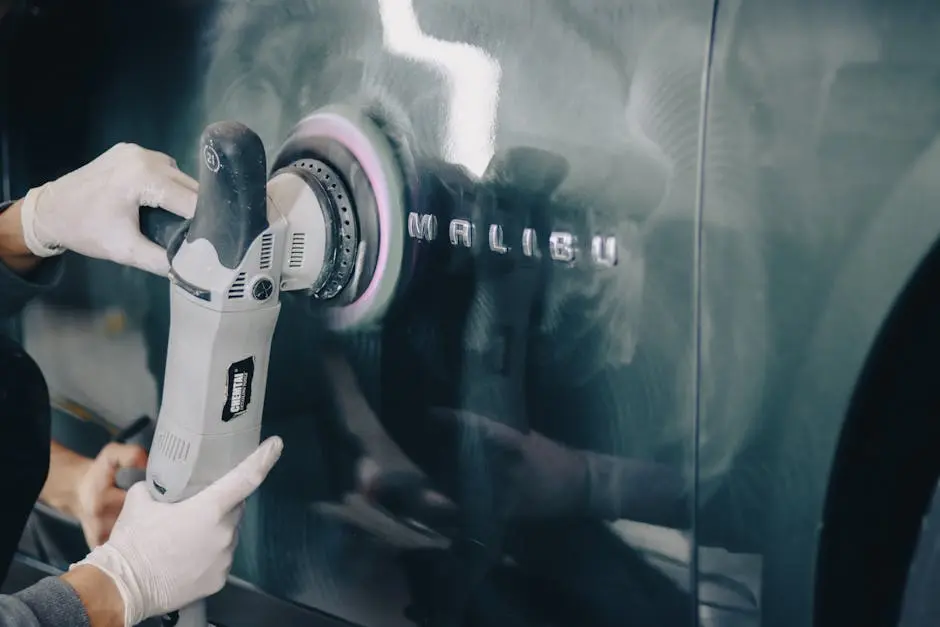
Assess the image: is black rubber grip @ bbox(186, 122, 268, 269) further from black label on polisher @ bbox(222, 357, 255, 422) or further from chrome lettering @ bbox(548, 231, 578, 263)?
chrome lettering @ bbox(548, 231, 578, 263)

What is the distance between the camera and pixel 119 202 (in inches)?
45.9

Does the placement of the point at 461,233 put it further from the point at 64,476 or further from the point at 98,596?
the point at 64,476

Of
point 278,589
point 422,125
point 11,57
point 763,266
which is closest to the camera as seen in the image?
point 763,266

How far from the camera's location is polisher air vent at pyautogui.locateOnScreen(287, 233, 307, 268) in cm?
105

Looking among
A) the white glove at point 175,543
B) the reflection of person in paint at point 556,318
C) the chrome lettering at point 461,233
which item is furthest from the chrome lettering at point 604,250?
the white glove at point 175,543

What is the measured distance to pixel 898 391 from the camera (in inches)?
32.6

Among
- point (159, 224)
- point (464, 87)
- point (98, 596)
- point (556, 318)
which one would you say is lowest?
point (98, 596)

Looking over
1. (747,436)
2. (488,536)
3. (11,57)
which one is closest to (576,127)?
(747,436)

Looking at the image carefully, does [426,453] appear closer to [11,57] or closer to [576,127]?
[576,127]

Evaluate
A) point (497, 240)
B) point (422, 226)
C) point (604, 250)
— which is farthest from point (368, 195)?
point (604, 250)

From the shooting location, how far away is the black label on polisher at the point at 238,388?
3.43ft

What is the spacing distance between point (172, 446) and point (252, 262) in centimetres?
26

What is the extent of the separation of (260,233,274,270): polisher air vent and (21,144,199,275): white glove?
172mm

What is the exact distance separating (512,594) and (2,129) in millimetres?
1141
